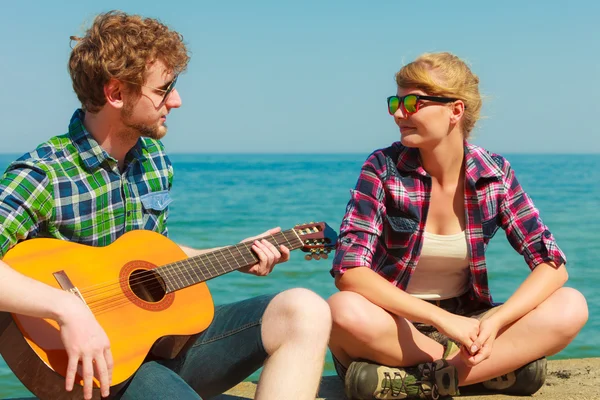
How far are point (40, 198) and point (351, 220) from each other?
1395 mm

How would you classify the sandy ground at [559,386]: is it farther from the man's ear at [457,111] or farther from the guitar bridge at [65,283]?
the man's ear at [457,111]

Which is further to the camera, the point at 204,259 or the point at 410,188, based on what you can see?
the point at 410,188

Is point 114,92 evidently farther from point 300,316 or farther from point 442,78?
point 442,78

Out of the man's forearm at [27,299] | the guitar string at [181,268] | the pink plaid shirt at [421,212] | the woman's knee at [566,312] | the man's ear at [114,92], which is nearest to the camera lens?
the man's forearm at [27,299]

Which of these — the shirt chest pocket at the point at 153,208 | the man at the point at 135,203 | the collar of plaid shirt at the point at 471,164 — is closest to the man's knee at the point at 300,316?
the man at the point at 135,203

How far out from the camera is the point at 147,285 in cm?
299

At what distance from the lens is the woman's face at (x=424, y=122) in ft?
11.7

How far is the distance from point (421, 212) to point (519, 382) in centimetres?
89

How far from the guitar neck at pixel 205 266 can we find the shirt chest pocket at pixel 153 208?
0.26m

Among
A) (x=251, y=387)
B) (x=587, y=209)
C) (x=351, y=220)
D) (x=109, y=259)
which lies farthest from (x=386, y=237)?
(x=587, y=209)

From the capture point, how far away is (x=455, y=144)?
3654 millimetres

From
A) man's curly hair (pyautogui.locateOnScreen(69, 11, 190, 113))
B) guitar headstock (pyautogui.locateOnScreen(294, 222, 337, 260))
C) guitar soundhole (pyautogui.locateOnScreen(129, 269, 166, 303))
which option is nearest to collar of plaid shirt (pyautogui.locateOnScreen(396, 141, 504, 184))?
guitar headstock (pyautogui.locateOnScreen(294, 222, 337, 260))

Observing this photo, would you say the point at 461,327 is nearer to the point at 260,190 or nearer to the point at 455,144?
the point at 455,144

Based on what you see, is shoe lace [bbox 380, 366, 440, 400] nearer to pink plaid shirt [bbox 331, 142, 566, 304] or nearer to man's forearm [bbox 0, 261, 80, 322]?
pink plaid shirt [bbox 331, 142, 566, 304]
